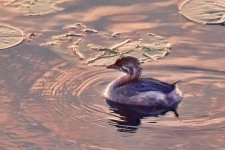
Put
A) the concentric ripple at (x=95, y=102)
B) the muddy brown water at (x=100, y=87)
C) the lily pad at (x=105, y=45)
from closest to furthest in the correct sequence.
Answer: the muddy brown water at (x=100, y=87)
the concentric ripple at (x=95, y=102)
the lily pad at (x=105, y=45)

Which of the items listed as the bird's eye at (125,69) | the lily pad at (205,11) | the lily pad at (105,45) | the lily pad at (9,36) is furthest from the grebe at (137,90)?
the lily pad at (205,11)

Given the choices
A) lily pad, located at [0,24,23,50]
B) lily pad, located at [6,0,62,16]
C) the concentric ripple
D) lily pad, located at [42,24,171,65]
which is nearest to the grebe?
the concentric ripple

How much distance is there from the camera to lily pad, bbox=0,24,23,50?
1146 centimetres

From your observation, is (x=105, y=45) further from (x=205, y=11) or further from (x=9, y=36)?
(x=205, y=11)

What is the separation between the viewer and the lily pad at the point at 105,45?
439 inches

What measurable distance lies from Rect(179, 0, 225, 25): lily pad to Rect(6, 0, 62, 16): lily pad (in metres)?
1.76

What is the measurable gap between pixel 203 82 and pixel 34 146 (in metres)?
2.23

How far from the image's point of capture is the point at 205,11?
479 inches

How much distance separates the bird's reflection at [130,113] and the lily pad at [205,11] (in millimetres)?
2066

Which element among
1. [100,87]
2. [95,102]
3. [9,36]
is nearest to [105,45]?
[100,87]

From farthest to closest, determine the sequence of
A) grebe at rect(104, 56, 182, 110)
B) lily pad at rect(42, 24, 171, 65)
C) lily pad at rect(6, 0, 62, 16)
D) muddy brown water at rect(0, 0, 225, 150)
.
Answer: lily pad at rect(6, 0, 62, 16) < lily pad at rect(42, 24, 171, 65) < grebe at rect(104, 56, 182, 110) < muddy brown water at rect(0, 0, 225, 150)

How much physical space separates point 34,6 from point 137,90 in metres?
2.72

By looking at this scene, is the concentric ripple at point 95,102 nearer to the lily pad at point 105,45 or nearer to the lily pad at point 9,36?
the lily pad at point 105,45

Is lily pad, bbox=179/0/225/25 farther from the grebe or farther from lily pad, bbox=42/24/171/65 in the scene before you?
the grebe
